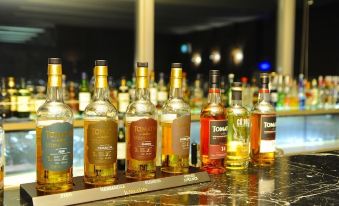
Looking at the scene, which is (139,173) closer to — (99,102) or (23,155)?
(99,102)

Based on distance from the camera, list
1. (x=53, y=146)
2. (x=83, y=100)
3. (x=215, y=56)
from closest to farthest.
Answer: (x=53, y=146) < (x=83, y=100) < (x=215, y=56)

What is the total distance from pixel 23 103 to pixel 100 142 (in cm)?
166

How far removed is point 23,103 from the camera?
2.38 meters

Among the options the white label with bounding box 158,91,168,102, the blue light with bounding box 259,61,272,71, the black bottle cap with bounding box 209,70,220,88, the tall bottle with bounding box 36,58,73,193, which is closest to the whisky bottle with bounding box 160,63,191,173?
the black bottle cap with bounding box 209,70,220,88

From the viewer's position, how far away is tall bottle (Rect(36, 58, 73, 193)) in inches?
32.4

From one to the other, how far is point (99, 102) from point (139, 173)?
0.59 feet

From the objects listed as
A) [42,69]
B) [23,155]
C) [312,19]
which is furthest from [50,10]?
[312,19]

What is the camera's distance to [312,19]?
4262mm

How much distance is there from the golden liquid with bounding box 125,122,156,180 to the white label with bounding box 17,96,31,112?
1606 millimetres

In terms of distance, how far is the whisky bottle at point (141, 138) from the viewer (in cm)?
92

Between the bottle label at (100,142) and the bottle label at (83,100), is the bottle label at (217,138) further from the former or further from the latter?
the bottle label at (83,100)

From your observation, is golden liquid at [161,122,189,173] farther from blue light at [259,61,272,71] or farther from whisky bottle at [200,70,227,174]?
blue light at [259,61,272,71]

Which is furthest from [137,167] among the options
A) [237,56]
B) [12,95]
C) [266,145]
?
[237,56]

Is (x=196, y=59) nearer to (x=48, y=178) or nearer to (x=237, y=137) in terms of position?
(x=237, y=137)
